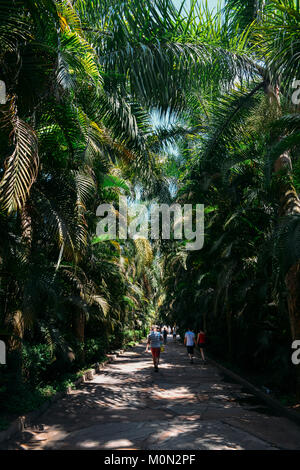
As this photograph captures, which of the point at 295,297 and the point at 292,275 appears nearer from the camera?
the point at 292,275

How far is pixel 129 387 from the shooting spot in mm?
10148

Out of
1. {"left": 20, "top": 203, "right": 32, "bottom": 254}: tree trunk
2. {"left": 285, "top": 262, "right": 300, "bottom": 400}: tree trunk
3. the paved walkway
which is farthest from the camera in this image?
{"left": 285, "top": 262, "right": 300, "bottom": 400}: tree trunk

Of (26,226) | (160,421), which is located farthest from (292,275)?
(26,226)


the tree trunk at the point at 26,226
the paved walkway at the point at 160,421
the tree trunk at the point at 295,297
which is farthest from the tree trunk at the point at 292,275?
the tree trunk at the point at 26,226

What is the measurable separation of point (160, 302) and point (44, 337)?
5712cm

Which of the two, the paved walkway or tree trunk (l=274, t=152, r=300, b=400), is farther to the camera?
tree trunk (l=274, t=152, r=300, b=400)

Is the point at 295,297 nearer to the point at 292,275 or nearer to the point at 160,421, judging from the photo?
the point at 292,275

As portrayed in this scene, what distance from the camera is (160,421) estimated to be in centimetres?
626

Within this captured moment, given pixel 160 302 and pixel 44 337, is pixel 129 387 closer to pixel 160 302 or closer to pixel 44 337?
pixel 44 337

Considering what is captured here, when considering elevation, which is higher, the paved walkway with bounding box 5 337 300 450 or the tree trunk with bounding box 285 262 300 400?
the tree trunk with bounding box 285 262 300 400

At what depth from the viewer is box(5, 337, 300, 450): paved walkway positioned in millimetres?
5062

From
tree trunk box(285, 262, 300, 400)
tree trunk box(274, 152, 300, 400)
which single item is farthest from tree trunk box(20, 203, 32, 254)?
tree trunk box(285, 262, 300, 400)

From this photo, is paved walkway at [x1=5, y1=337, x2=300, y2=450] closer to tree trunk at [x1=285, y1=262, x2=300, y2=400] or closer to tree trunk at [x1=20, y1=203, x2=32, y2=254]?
tree trunk at [x1=285, y1=262, x2=300, y2=400]
